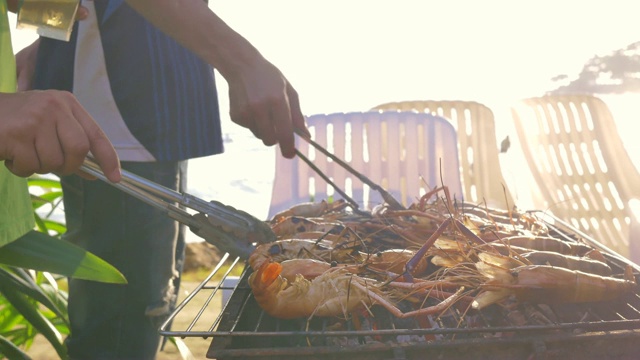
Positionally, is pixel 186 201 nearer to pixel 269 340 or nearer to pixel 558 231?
pixel 269 340

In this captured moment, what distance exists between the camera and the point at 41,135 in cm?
137

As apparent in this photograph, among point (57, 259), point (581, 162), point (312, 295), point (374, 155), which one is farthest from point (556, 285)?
point (581, 162)

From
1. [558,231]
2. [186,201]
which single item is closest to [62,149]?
[186,201]

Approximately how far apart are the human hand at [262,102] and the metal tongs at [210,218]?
12.1 inches

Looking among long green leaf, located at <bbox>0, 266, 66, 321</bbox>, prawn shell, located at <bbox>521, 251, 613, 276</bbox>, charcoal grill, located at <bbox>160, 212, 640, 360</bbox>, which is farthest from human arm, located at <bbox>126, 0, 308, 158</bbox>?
long green leaf, located at <bbox>0, 266, 66, 321</bbox>

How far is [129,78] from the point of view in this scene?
2.61m

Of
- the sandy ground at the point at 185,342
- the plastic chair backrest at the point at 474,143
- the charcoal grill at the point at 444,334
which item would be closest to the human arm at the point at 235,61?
the charcoal grill at the point at 444,334

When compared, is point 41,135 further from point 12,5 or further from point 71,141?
point 12,5

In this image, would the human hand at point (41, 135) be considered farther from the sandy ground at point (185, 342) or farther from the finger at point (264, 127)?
the sandy ground at point (185, 342)

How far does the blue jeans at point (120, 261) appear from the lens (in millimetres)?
2564

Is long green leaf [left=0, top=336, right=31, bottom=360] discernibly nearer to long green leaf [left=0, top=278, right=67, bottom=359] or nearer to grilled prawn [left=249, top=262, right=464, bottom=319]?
long green leaf [left=0, top=278, right=67, bottom=359]

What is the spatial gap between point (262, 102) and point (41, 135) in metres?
0.91

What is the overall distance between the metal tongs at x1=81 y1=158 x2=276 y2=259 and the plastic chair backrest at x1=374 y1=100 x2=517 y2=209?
97.9 inches

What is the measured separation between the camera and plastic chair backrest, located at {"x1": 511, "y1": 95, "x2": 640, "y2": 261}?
14.8 feet
